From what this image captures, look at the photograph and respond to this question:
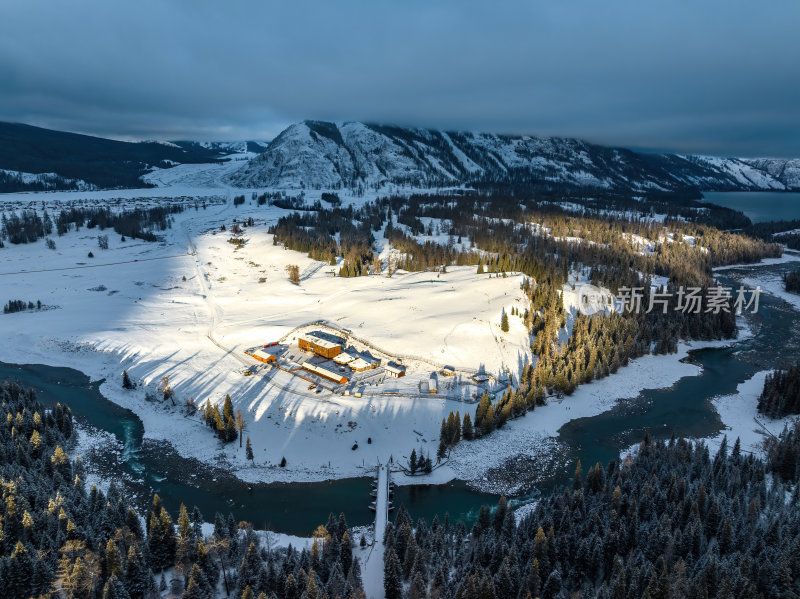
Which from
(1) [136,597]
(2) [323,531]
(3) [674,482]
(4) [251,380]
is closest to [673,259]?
(3) [674,482]

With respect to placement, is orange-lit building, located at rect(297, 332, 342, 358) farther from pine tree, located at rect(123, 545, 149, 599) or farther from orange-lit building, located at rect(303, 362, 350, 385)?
pine tree, located at rect(123, 545, 149, 599)

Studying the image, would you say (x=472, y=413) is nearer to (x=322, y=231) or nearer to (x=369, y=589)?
(x=369, y=589)

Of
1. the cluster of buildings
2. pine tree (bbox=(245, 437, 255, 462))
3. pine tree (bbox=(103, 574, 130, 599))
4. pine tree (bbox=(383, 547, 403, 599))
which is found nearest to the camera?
pine tree (bbox=(103, 574, 130, 599))

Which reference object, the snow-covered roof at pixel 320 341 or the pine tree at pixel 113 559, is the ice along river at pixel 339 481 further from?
the snow-covered roof at pixel 320 341

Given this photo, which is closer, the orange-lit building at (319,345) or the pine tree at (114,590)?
the pine tree at (114,590)

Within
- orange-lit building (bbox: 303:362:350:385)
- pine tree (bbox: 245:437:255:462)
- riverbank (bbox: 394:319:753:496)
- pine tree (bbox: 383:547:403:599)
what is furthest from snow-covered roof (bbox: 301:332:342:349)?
pine tree (bbox: 383:547:403:599)

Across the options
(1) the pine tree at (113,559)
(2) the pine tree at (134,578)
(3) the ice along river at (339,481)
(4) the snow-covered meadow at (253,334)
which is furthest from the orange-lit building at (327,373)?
(1) the pine tree at (113,559)
